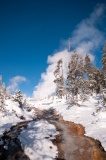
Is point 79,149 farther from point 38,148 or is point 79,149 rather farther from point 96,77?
point 96,77

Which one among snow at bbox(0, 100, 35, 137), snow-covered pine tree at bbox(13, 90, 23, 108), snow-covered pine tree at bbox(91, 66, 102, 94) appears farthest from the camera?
snow-covered pine tree at bbox(91, 66, 102, 94)

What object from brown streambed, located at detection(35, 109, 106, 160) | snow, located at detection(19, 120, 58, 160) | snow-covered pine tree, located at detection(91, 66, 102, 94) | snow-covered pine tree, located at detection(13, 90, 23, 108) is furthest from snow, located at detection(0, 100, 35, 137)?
snow-covered pine tree, located at detection(91, 66, 102, 94)

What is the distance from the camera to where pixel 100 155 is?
11.8 m

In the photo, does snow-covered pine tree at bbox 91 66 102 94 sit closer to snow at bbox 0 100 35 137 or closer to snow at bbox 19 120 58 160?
snow at bbox 0 100 35 137

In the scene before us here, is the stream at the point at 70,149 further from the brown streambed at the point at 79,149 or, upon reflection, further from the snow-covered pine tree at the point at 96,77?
the snow-covered pine tree at the point at 96,77

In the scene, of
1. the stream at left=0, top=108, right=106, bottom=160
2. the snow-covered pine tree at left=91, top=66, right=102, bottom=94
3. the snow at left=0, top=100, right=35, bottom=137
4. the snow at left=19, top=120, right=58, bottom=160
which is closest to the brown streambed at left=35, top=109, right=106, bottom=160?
the stream at left=0, top=108, right=106, bottom=160

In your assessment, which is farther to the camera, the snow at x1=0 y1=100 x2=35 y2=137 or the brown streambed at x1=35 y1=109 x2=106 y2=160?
the snow at x1=0 y1=100 x2=35 y2=137

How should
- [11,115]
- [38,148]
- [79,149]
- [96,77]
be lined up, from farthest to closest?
1. [96,77]
2. [11,115]
3. [79,149]
4. [38,148]

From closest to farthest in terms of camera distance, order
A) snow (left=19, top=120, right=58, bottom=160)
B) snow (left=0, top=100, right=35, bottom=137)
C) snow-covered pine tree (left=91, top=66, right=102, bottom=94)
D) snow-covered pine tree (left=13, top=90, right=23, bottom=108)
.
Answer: snow (left=19, top=120, right=58, bottom=160), snow (left=0, top=100, right=35, bottom=137), snow-covered pine tree (left=13, top=90, right=23, bottom=108), snow-covered pine tree (left=91, top=66, right=102, bottom=94)

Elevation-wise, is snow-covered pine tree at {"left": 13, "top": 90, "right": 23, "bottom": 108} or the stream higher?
snow-covered pine tree at {"left": 13, "top": 90, "right": 23, "bottom": 108}

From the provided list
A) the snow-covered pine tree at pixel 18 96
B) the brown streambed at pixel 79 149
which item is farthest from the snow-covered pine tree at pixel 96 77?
the brown streambed at pixel 79 149

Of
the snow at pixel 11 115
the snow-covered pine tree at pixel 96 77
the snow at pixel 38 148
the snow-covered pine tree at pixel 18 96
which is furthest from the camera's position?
the snow-covered pine tree at pixel 96 77

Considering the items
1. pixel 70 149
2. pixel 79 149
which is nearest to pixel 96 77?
pixel 79 149

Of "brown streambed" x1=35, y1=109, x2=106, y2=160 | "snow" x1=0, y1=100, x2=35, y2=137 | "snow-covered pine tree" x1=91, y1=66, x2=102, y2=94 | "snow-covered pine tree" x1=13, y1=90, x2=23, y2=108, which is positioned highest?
"snow-covered pine tree" x1=91, y1=66, x2=102, y2=94
